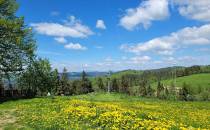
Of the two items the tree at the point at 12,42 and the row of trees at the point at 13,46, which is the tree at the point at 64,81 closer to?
the row of trees at the point at 13,46

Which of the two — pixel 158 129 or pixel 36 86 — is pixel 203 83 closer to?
pixel 36 86

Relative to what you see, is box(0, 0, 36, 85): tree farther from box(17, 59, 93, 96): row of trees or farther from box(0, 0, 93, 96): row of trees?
box(17, 59, 93, 96): row of trees

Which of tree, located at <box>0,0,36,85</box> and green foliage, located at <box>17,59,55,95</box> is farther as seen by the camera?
green foliage, located at <box>17,59,55,95</box>

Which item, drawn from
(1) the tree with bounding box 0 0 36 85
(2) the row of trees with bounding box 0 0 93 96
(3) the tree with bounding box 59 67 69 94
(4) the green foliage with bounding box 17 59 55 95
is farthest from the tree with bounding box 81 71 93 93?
(1) the tree with bounding box 0 0 36 85

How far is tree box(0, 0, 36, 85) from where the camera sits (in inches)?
Answer: 1668

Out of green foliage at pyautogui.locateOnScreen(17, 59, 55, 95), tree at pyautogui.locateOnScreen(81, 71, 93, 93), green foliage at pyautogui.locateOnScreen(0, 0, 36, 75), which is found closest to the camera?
green foliage at pyautogui.locateOnScreen(0, 0, 36, 75)

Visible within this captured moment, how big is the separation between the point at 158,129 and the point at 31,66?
42.6m

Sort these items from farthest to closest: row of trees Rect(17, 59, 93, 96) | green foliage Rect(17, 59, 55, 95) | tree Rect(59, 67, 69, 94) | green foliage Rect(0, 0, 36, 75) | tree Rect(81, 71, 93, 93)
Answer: tree Rect(81, 71, 93, 93) < tree Rect(59, 67, 69, 94) < row of trees Rect(17, 59, 93, 96) < green foliage Rect(17, 59, 55, 95) < green foliage Rect(0, 0, 36, 75)

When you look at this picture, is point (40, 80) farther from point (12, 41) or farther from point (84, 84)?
point (84, 84)

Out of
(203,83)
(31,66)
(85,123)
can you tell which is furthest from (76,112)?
(203,83)

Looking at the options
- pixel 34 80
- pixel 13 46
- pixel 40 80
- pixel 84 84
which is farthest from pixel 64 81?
pixel 13 46

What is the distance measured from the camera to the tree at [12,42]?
42375mm

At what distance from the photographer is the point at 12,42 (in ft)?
144

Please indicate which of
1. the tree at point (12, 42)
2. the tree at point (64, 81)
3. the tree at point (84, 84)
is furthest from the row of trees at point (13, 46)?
the tree at point (84, 84)
